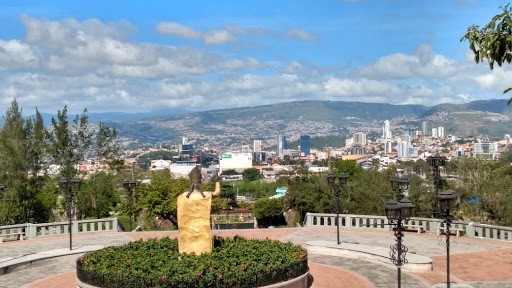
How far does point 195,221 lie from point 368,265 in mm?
6916

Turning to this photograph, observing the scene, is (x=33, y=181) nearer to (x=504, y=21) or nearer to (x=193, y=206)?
(x=193, y=206)

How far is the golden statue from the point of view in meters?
15.8

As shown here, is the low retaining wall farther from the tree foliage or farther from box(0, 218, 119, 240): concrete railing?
the tree foliage

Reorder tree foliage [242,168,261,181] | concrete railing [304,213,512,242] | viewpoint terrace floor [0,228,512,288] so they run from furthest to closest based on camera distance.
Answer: tree foliage [242,168,261,181], concrete railing [304,213,512,242], viewpoint terrace floor [0,228,512,288]

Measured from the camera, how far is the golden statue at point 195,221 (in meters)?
15.8

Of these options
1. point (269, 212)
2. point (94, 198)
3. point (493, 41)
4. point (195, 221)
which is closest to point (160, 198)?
point (94, 198)

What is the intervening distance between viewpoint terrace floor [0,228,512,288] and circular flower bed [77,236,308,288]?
1.61 m

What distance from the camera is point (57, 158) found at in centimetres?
4103

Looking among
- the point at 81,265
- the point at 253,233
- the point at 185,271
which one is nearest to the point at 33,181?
the point at 253,233

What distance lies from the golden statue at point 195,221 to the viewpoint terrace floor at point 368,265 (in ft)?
12.4

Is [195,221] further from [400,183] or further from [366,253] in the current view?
[400,183]

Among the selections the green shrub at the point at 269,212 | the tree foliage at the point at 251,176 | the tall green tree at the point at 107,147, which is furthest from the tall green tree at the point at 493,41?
the tree foliage at the point at 251,176

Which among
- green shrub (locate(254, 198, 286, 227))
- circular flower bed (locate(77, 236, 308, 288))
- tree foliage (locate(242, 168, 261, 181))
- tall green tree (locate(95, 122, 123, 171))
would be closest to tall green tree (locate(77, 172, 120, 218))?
tall green tree (locate(95, 122, 123, 171))

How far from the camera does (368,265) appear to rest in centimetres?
1873
